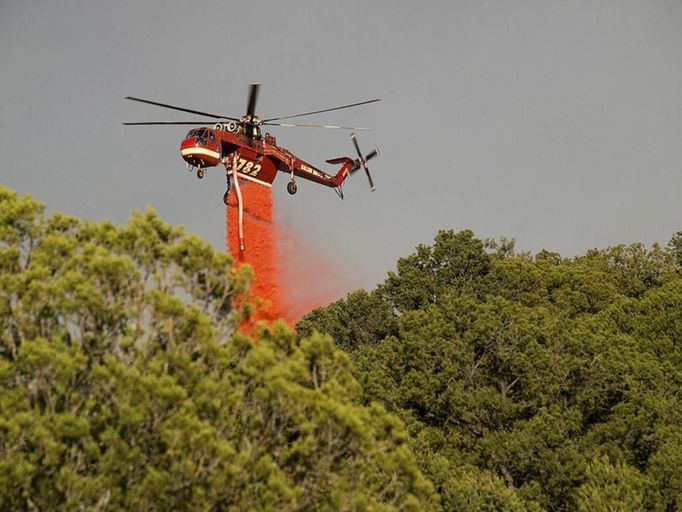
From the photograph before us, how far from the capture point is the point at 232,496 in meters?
23.2

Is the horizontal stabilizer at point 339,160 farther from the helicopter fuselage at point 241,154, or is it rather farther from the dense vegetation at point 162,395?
the dense vegetation at point 162,395

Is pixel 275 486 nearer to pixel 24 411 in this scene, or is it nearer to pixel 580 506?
pixel 24 411

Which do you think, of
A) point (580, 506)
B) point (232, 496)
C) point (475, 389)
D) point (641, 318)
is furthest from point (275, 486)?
point (641, 318)

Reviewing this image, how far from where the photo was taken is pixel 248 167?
2564 inches

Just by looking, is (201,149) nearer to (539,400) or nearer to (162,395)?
(539,400)

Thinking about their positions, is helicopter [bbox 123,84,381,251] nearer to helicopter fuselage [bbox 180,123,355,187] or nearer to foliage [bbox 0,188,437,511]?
helicopter fuselage [bbox 180,123,355,187]

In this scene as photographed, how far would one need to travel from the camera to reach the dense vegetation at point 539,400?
42.9 meters

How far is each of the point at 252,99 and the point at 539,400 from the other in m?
29.2

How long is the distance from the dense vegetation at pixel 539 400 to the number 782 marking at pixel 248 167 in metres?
15.8

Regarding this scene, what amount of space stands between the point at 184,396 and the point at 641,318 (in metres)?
48.2

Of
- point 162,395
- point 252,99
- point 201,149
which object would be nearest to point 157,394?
point 162,395

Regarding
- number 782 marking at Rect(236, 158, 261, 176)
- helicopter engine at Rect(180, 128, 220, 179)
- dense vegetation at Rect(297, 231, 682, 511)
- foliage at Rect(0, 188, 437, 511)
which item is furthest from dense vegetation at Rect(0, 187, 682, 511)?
number 782 marking at Rect(236, 158, 261, 176)

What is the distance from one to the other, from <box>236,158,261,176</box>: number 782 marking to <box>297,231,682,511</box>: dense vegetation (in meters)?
15.8

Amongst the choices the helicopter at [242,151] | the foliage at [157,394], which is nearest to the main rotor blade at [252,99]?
the helicopter at [242,151]
